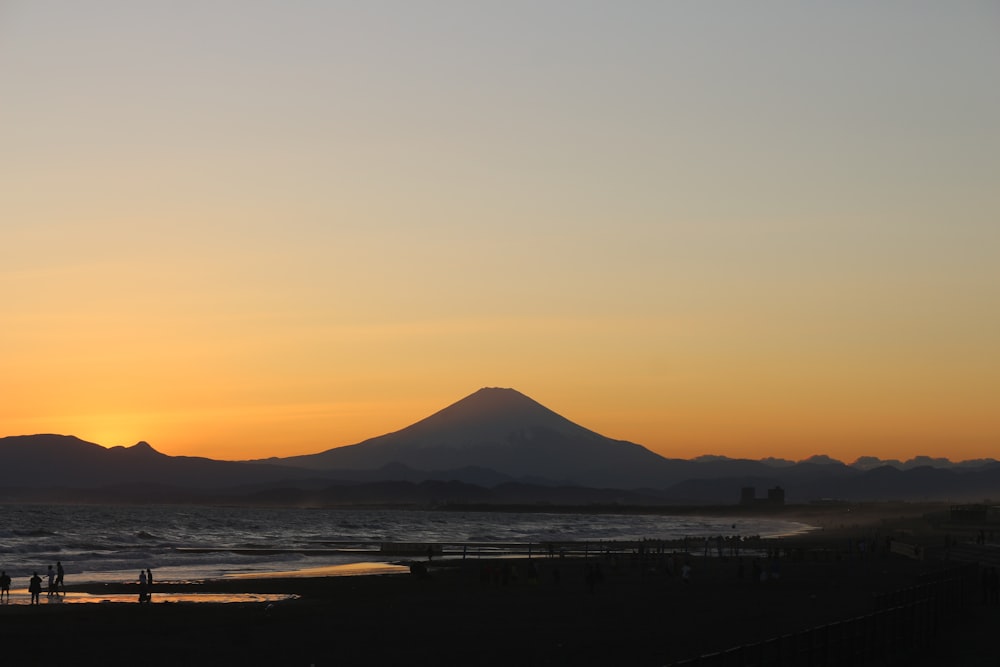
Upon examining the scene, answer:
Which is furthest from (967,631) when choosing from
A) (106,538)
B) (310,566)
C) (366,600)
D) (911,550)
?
(106,538)

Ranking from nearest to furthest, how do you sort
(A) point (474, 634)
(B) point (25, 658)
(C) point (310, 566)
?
(B) point (25, 658), (A) point (474, 634), (C) point (310, 566)

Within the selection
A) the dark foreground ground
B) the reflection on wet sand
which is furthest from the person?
the dark foreground ground

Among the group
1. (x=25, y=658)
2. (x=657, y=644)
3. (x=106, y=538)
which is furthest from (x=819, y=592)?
(x=106, y=538)

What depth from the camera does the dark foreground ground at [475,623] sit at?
101 feet

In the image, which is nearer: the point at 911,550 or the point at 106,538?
the point at 911,550

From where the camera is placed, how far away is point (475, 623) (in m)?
38.7

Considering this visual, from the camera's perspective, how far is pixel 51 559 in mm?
86062

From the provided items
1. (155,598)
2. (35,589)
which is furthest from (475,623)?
(35,589)

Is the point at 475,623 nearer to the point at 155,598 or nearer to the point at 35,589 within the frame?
the point at 155,598

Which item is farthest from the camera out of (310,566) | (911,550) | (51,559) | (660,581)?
(51,559)

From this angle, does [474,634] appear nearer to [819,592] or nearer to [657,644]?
[657,644]

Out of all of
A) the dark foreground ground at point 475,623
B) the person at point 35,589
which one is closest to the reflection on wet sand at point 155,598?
the person at point 35,589

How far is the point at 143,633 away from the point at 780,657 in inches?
944

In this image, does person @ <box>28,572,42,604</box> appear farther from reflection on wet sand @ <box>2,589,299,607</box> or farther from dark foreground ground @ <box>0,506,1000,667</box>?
dark foreground ground @ <box>0,506,1000,667</box>
